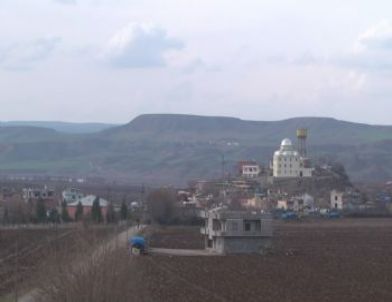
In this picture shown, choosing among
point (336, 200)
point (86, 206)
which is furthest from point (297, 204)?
point (86, 206)

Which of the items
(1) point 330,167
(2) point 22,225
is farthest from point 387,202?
(2) point 22,225

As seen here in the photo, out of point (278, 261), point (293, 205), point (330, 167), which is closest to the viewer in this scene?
point (278, 261)

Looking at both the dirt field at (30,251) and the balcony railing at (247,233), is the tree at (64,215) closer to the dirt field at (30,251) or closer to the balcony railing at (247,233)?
the dirt field at (30,251)

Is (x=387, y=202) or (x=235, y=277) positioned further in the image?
(x=387, y=202)

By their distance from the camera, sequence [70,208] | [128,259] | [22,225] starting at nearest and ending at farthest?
[128,259] → [22,225] → [70,208]

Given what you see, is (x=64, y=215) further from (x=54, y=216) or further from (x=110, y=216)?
(x=110, y=216)

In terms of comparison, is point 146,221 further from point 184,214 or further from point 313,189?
point 313,189
